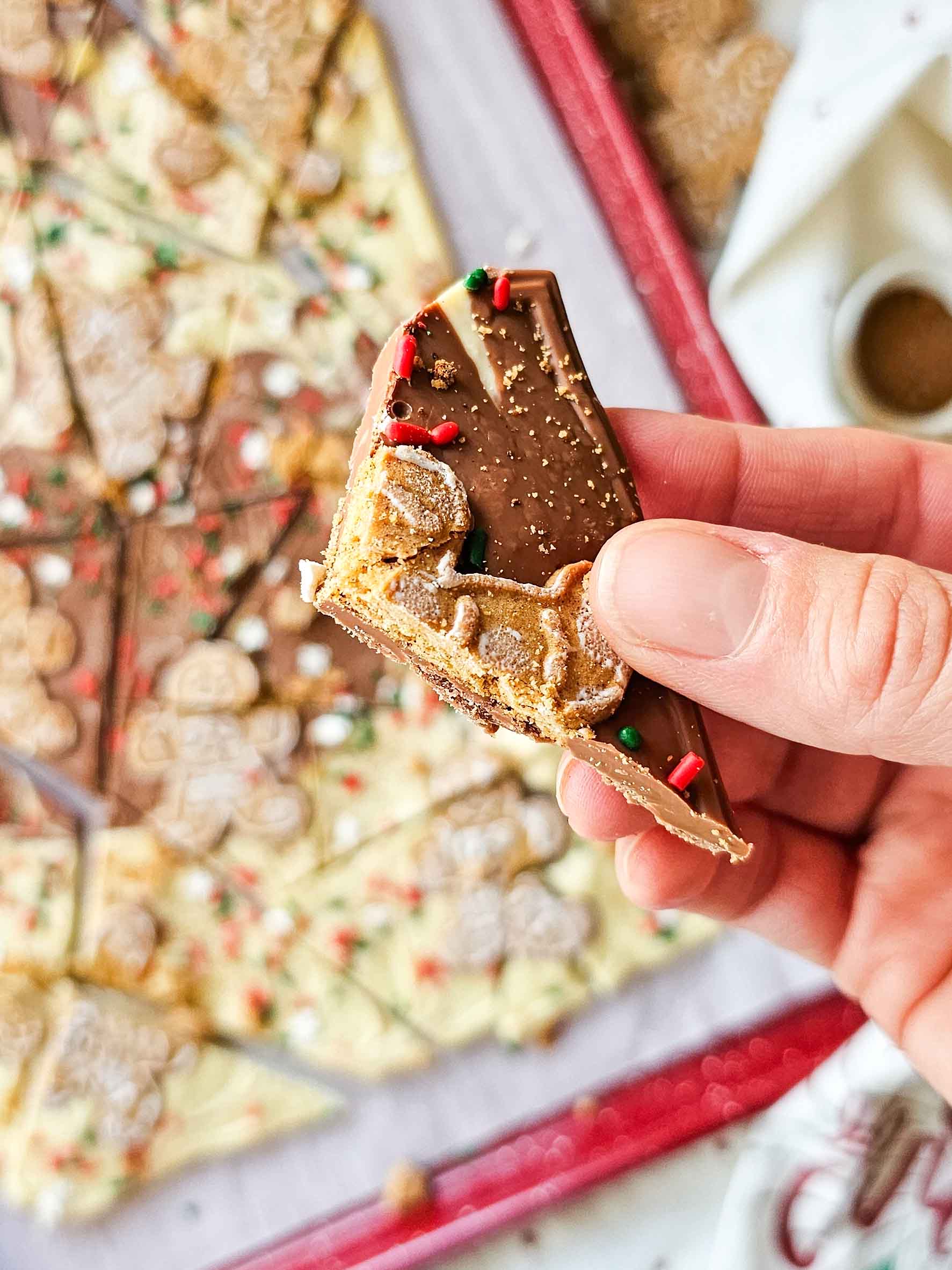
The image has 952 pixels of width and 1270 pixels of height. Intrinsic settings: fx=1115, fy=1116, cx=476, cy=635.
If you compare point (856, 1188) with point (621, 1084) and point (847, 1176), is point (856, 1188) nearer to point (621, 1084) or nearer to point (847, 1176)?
point (847, 1176)

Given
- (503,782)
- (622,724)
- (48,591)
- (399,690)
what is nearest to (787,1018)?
(503,782)

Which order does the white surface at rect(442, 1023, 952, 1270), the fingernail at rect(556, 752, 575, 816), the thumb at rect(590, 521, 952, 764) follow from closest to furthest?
the thumb at rect(590, 521, 952, 764), the fingernail at rect(556, 752, 575, 816), the white surface at rect(442, 1023, 952, 1270)

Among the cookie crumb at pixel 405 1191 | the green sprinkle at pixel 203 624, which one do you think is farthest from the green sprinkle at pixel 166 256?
the cookie crumb at pixel 405 1191

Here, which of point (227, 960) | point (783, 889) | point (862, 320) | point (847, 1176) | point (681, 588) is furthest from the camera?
point (227, 960)

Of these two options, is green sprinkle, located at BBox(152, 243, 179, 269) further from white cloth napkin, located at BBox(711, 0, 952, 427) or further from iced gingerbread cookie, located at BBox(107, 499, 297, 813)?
white cloth napkin, located at BBox(711, 0, 952, 427)

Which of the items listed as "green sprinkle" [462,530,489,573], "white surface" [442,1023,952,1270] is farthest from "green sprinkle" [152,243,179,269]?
"white surface" [442,1023,952,1270]

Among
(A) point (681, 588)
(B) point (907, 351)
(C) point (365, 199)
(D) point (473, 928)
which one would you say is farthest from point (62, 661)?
(B) point (907, 351)

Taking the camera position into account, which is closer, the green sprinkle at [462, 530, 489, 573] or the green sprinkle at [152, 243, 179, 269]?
the green sprinkle at [462, 530, 489, 573]
